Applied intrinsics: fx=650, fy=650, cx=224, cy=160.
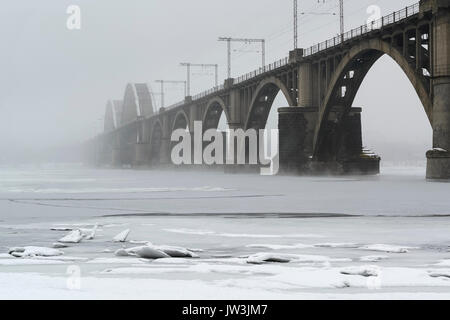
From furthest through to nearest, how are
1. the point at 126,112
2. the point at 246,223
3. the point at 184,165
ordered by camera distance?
the point at 126,112 < the point at 184,165 < the point at 246,223

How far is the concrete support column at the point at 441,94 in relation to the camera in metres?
41.8

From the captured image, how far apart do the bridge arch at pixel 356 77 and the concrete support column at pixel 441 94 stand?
151cm

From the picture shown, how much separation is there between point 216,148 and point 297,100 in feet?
137

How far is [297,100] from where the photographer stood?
67938 millimetres

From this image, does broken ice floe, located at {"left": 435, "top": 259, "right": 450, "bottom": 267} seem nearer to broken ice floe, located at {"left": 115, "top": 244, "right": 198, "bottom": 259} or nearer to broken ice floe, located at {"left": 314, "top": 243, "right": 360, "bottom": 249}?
broken ice floe, located at {"left": 314, "top": 243, "right": 360, "bottom": 249}

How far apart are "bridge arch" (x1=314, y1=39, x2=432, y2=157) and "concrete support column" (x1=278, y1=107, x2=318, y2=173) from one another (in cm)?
102

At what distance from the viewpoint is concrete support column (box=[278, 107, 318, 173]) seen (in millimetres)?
64438

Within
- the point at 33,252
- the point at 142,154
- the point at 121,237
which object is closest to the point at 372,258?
the point at 121,237

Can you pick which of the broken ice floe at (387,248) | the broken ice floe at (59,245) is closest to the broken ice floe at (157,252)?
the broken ice floe at (59,245)

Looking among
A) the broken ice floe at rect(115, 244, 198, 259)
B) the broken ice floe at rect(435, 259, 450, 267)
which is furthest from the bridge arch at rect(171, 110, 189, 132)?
the broken ice floe at rect(435, 259, 450, 267)

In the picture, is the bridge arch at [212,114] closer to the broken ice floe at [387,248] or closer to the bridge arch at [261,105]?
the bridge arch at [261,105]
